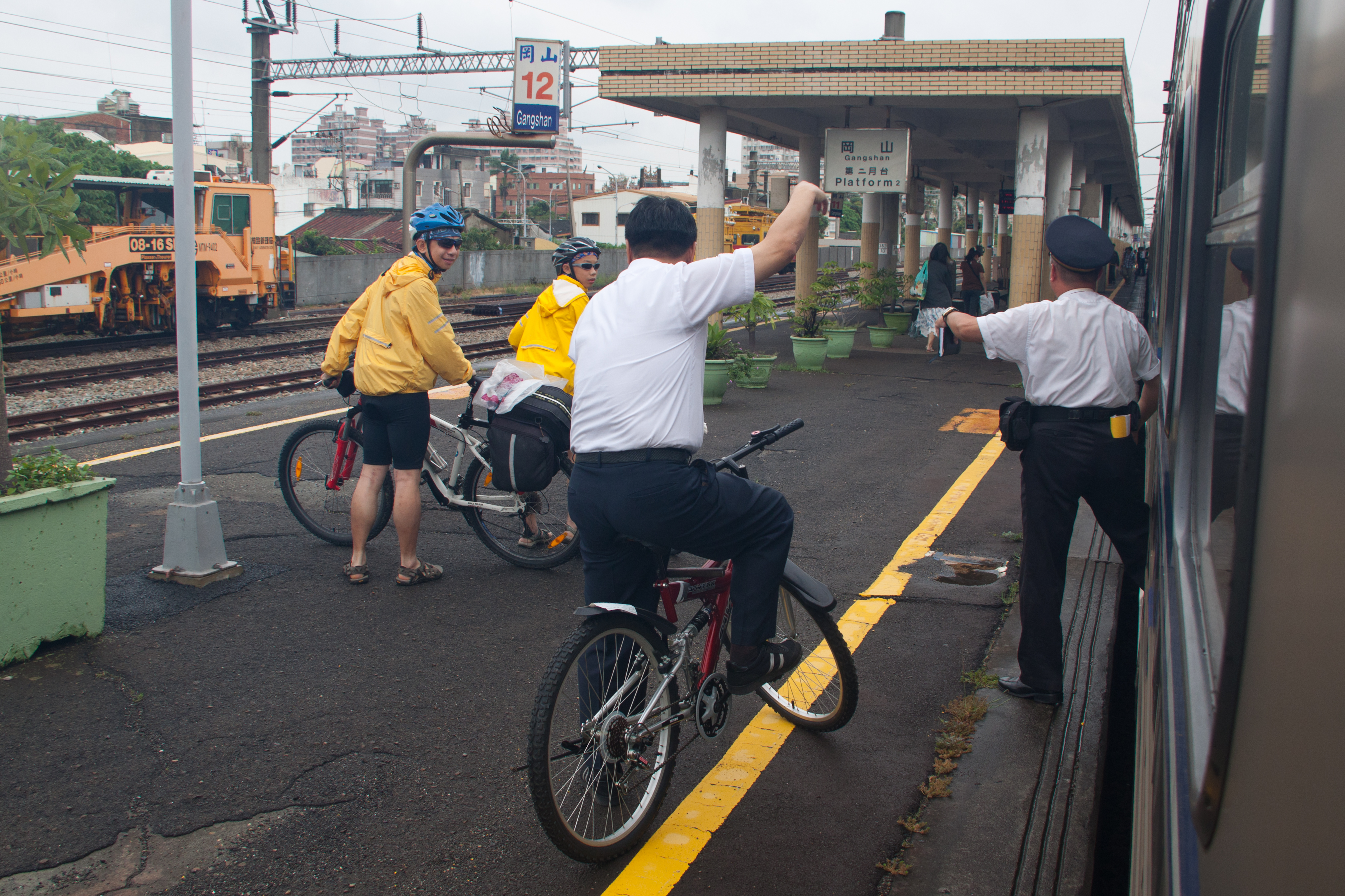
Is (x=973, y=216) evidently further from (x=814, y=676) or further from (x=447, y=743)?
(x=447, y=743)

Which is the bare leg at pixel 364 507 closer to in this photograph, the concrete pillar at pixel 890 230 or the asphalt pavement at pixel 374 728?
the asphalt pavement at pixel 374 728

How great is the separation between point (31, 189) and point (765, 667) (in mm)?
3454

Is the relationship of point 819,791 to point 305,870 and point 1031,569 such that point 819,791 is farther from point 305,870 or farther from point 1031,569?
point 305,870

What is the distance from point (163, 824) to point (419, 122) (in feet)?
298

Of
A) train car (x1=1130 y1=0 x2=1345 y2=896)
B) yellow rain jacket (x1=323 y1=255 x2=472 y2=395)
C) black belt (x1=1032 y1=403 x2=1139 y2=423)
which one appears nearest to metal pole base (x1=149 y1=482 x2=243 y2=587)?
yellow rain jacket (x1=323 y1=255 x2=472 y2=395)

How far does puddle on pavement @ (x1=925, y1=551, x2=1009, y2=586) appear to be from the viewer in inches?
217

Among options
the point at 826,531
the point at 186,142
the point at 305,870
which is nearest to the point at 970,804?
the point at 305,870

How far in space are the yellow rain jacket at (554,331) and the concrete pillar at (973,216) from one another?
36.9 m

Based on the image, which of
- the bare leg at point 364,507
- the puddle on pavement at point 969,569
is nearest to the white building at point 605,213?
the puddle on pavement at point 969,569

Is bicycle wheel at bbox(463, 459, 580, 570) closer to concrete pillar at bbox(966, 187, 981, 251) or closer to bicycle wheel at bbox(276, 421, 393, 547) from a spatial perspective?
bicycle wheel at bbox(276, 421, 393, 547)

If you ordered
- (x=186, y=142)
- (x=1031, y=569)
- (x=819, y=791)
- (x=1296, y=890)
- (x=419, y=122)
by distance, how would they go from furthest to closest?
(x=419, y=122), (x=186, y=142), (x=1031, y=569), (x=819, y=791), (x=1296, y=890)

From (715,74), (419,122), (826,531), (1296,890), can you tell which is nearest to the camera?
(1296,890)

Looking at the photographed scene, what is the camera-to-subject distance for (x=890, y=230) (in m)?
26.1

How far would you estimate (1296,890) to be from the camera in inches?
36.0
